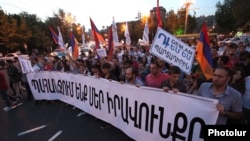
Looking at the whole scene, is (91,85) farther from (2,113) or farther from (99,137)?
(2,113)

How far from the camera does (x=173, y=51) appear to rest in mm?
5199

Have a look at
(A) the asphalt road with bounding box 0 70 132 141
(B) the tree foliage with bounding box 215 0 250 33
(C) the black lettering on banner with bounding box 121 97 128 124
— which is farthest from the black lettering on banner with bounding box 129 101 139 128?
(B) the tree foliage with bounding box 215 0 250 33

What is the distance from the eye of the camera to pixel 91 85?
24.3 feet

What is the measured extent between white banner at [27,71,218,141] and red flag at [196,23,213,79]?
3.82 feet

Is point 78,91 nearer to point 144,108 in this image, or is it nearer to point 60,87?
point 60,87

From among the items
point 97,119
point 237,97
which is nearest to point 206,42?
point 237,97

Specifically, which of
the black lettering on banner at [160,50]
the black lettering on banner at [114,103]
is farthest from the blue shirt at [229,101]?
the black lettering on banner at [114,103]

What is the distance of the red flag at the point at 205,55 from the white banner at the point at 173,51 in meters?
0.37

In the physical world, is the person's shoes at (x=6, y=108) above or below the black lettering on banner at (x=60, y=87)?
below

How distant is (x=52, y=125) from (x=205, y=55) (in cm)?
458

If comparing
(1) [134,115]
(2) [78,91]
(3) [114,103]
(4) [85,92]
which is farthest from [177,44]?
(2) [78,91]

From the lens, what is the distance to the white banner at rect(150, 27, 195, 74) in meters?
5.11

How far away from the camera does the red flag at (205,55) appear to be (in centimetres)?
526

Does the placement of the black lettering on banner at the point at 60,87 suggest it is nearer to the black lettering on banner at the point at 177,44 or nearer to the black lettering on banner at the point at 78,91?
the black lettering on banner at the point at 78,91
